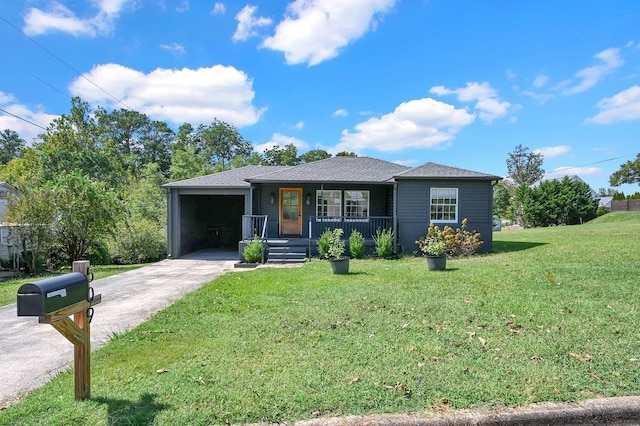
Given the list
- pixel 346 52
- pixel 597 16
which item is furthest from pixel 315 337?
pixel 346 52

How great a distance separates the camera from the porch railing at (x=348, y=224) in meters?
13.8

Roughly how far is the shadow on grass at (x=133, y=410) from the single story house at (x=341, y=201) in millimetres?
9954

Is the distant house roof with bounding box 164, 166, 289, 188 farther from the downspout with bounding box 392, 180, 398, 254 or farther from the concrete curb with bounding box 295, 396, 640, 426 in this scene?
the concrete curb with bounding box 295, 396, 640, 426

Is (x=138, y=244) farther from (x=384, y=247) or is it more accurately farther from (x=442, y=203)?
(x=442, y=203)

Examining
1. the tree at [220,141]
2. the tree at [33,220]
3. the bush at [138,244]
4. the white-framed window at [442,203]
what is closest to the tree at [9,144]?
the tree at [220,141]

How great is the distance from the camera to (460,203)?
13203mm

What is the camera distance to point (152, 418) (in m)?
2.63

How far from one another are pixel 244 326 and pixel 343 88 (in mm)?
17033

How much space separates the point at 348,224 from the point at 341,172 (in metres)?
2.12

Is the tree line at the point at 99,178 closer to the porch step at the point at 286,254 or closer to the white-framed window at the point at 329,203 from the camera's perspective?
the porch step at the point at 286,254

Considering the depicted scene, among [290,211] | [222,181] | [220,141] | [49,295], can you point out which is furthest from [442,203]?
[220,141]

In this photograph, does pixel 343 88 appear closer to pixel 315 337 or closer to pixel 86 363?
pixel 315 337

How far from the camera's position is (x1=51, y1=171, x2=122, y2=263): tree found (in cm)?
1215

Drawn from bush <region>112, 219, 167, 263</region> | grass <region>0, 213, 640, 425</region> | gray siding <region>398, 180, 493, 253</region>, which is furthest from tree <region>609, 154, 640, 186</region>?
bush <region>112, 219, 167, 263</region>
